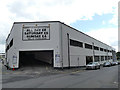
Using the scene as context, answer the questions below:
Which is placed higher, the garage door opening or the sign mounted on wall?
the sign mounted on wall

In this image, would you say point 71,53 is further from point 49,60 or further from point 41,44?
point 41,44

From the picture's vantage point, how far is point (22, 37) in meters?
26.4

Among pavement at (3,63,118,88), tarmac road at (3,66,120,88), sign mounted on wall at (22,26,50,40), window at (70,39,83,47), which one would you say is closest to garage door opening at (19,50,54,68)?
sign mounted on wall at (22,26,50,40)

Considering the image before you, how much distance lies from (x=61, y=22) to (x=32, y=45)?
7465mm

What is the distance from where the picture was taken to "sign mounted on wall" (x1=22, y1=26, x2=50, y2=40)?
26.5 m

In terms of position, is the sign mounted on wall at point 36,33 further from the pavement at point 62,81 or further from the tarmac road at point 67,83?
the tarmac road at point 67,83

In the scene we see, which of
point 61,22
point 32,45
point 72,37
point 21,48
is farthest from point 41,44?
point 72,37

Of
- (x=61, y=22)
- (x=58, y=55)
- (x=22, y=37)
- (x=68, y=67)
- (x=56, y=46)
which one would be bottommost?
(x=68, y=67)

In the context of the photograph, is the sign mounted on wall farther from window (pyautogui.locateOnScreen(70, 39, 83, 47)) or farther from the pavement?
the pavement

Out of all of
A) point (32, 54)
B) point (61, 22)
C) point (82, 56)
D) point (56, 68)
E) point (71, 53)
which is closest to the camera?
point (56, 68)

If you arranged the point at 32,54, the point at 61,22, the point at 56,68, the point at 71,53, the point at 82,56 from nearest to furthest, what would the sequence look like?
the point at 56,68
the point at 61,22
the point at 71,53
the point at 32,54
the point at 82,56

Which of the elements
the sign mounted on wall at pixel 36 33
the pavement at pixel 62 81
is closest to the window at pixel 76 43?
the sign mounted on wall at pixel 36 33

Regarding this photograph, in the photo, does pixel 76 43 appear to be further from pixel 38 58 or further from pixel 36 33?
pixel 36 33

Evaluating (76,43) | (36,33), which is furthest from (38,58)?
(76,43)
